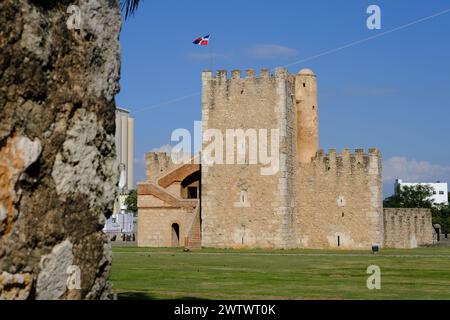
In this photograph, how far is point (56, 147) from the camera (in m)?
4.57

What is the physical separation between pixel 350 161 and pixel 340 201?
2.82 m

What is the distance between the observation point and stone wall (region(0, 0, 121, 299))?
13.8ft

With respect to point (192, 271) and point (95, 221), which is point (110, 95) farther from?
point (192, 271)

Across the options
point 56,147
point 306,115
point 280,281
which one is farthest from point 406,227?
point 56,147

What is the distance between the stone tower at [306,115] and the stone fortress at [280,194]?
0.07m

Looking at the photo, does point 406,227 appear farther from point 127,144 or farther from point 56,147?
point 127,144

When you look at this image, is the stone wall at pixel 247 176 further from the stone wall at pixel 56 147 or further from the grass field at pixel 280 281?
the stone wall at pixel 56 147

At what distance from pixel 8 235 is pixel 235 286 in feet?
52.7

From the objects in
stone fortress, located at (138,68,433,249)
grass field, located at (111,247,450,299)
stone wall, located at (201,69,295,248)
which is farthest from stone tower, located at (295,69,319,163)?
grass field, located at (111,247,450,299)

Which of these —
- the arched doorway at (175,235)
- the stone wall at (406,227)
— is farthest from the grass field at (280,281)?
the arched doorway at (175,235)

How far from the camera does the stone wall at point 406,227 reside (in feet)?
177

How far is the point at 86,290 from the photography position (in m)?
4.76

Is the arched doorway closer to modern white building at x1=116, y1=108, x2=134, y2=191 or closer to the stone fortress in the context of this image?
the stone fortress

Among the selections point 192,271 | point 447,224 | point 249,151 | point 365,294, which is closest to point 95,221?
point 365,294
